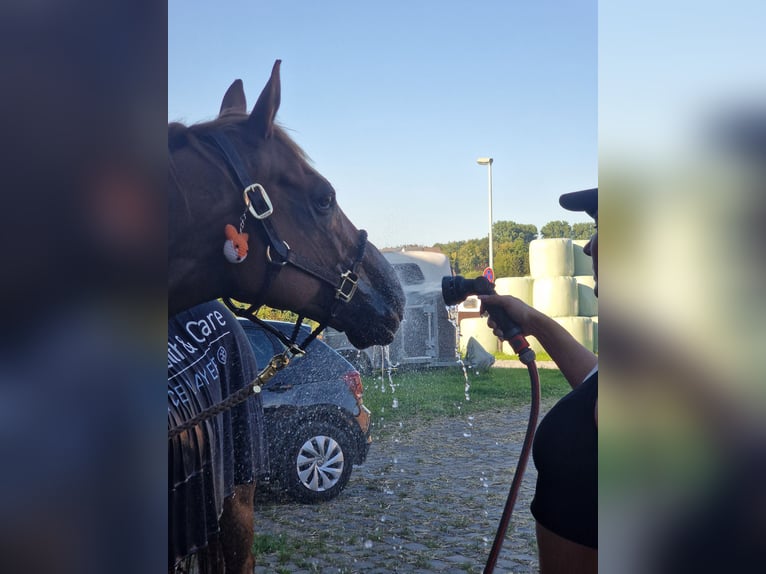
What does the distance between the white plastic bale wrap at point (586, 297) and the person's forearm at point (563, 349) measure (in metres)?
0.08

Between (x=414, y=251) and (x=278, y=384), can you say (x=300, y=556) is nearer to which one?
(x=278, y=384)

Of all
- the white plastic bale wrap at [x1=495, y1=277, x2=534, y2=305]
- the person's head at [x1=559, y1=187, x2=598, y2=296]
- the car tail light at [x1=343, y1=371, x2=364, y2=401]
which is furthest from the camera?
the car tail light at [x1=343, y1=371, x2=364, y2=401]

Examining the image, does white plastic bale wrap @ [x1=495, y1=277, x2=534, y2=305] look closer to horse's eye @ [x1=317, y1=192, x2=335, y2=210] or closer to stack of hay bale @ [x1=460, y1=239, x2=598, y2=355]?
stack of hay bale @ [x1=460, y1=239, x2=598, y2=355]

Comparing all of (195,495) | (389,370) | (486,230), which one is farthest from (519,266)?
(195,495)

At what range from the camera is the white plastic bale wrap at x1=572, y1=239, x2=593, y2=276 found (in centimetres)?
180

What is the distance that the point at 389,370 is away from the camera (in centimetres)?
200

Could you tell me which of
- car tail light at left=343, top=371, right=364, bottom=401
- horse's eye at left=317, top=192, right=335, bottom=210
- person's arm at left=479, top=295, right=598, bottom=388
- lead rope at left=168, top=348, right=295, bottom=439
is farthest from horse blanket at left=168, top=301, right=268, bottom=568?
person's arm at left=479, top=295, right=598, bottom=388

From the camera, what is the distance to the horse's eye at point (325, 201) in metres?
1.92

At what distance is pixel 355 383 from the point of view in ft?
6.50

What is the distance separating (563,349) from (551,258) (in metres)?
0.26

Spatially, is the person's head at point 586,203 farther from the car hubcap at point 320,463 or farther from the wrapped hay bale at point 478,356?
the car hubcap at point 320,463

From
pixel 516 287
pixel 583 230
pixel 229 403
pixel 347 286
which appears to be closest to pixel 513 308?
pixel 516 287

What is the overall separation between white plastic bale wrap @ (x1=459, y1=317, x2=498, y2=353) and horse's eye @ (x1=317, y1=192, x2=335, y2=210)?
53 cm

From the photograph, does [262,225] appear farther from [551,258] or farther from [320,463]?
[551,258]
